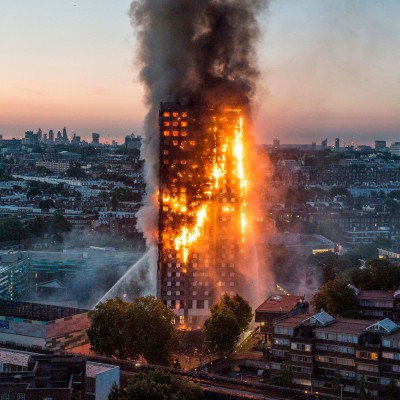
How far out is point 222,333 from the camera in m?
20.9

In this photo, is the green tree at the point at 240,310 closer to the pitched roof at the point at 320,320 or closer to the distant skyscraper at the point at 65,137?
the pitched roof at the point at 320,320

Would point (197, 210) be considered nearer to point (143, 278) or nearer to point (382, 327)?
point (143, 278)

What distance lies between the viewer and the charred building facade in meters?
25.0

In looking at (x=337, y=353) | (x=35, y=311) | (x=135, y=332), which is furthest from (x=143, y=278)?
(x=337, y=353)

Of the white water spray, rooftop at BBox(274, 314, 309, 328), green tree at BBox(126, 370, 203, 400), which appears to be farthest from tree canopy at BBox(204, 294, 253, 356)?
the white water spray

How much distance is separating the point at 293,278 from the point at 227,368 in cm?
1337

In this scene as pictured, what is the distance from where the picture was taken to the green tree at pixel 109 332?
19938 millimetres

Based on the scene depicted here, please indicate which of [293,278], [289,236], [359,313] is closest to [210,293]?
[359,313]

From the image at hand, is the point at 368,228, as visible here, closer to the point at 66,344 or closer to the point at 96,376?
the point at 66,344

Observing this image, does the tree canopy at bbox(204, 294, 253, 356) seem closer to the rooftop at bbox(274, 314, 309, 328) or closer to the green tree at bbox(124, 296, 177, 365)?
the green tree at bbox(124, 296, 177, 365)

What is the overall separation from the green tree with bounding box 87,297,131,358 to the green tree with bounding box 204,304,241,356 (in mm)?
2113

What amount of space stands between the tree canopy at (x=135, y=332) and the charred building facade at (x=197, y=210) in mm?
4594

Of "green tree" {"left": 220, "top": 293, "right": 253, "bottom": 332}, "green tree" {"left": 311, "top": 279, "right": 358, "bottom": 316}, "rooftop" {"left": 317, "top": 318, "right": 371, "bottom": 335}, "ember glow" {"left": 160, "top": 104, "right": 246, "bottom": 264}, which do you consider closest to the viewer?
"rooftop" {"left": 317, "top": 318, "right": 371, "bottom": 335}

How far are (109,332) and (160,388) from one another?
524cm
